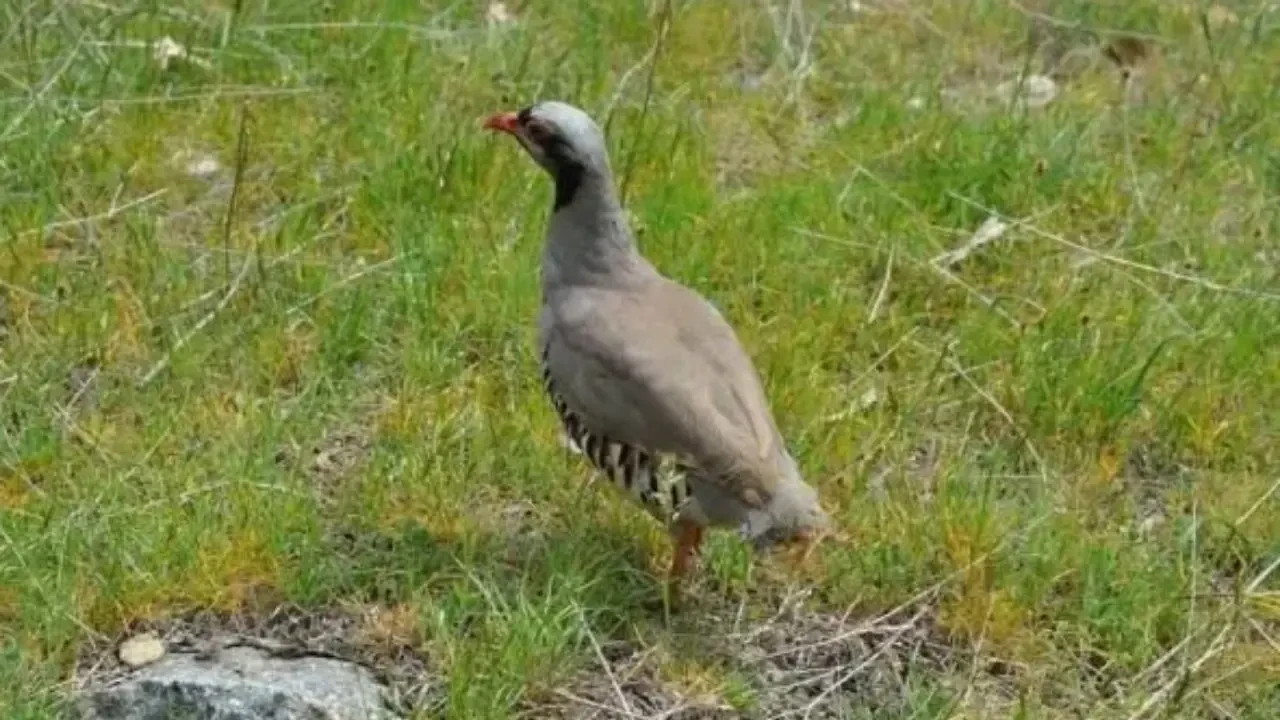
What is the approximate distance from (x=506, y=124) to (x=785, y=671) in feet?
3.98

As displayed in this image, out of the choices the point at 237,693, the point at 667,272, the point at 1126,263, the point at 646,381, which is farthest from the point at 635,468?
the point at 1126,263

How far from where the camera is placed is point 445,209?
5.59m

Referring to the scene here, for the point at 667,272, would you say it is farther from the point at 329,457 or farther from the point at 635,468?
the point at 635,468

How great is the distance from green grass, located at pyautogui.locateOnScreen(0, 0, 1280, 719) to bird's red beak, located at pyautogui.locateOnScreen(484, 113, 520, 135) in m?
0.63

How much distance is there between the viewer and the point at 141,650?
409cm

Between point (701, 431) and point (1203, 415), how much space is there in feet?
4.84

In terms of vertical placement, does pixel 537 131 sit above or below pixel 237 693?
above

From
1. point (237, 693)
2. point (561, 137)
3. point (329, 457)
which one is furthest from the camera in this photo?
point (329, 457)

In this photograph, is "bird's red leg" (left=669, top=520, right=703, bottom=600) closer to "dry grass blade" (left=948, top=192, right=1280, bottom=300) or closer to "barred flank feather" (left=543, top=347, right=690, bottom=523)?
"barred flank feather" (left=543, top=347, right=690, bottom=523)

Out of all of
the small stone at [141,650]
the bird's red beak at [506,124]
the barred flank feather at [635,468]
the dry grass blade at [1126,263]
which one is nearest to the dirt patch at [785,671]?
the barred flank feather at [635,468]

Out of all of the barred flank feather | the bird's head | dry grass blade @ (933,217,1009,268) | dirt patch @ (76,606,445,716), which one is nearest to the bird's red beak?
the bird's head

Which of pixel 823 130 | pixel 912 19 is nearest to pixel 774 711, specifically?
pixel 823 130

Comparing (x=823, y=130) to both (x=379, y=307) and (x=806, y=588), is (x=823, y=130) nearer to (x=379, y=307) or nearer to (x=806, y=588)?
(x=379, y=307)

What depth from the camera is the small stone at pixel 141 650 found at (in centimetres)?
407
